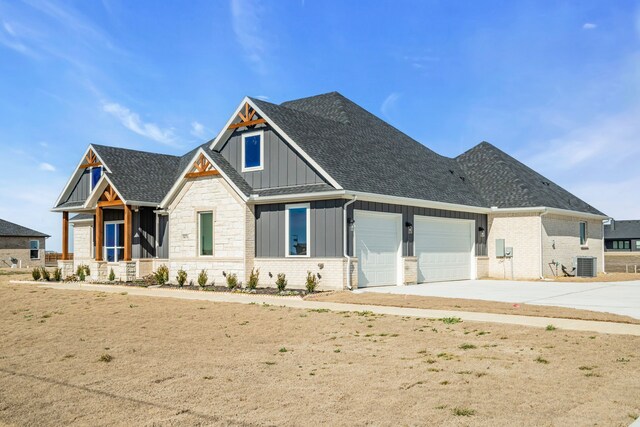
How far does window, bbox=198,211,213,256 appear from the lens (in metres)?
23.9

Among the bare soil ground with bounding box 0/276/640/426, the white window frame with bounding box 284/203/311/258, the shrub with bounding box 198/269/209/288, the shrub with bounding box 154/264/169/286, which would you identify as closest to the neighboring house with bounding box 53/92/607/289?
the white window frame with bounding box 284/203/311/258

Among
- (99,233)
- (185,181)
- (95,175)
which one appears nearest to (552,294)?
(185,181)

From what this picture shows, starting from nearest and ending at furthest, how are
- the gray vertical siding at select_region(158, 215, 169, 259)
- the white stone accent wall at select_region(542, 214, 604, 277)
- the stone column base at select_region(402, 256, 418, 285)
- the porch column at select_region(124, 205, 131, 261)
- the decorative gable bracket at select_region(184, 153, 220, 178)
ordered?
1. the stone column base at select_region(402, 256, 418, 285)
2. the decorative gable bracket at select_region(184, 153, 220, 178)
3. the porch column at select_region(124, 205, 131, 261)
4. the gray vertical siding at select_region(158, 215, 169, 259)
5. the white stone accent wall at select_region(542, 214, 604, 277)

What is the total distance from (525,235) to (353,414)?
23.8m

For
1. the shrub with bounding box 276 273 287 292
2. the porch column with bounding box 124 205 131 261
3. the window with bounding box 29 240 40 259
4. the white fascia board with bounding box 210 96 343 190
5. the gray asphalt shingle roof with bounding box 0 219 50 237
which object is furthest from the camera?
the window with bounding box 29 240 40 259

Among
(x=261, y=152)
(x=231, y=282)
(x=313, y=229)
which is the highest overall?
(x=261, y=152)

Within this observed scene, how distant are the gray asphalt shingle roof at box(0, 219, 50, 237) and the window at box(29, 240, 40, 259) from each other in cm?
79

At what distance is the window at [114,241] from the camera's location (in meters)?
28.9

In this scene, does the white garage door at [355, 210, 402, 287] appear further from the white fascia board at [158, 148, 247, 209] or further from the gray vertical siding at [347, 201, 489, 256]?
the white fascia board at [158, 148, 247, 209]

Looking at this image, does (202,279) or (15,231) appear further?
(15,231)

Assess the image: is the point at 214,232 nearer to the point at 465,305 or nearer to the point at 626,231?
the point at 465,305

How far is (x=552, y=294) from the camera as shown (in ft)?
64.0

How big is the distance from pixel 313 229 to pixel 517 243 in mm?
11971

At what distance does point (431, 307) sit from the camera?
15492 millimetres
